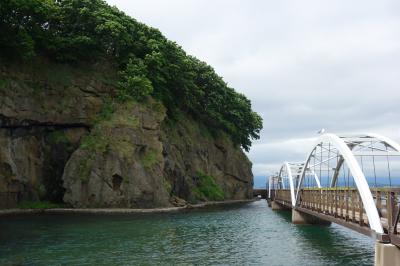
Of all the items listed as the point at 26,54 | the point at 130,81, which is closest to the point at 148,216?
the point at 130,81

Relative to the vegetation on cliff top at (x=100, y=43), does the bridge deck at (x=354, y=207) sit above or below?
below

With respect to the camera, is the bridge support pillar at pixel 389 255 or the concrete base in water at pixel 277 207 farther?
the concrete base in water at pixel 277 207

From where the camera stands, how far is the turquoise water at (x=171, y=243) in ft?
71.7

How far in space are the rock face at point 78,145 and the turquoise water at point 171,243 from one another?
878 cm

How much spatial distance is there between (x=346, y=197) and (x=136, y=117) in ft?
112

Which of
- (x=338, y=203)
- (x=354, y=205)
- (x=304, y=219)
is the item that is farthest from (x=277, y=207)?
(x=354, y=205)

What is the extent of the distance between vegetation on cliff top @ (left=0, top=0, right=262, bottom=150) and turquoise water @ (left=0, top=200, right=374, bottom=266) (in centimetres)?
2015

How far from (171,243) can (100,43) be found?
35273mm

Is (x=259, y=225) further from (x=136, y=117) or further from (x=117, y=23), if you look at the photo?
(x=117, y=23)

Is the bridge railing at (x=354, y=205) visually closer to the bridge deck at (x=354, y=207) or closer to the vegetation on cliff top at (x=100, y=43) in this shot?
the bridge deck at (x=354, y=207)

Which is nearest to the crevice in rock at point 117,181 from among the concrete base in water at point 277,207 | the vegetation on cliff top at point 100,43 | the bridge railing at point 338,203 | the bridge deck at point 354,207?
the vegetation on cliff top at point 100,43

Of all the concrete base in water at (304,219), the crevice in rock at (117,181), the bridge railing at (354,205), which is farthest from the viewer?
the crevice in rock at (117,181)

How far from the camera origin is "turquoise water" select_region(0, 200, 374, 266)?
71.7ft

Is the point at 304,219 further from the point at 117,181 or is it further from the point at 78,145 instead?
the point at 78,145
